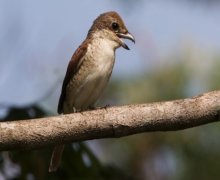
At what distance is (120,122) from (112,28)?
207 cm

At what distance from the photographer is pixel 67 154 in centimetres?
482

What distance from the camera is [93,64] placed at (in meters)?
5.06

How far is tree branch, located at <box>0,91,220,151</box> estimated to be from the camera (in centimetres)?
340

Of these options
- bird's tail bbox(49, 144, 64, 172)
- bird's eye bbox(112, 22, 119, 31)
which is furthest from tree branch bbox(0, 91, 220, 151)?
bird's eye bbox(112, 22, 119, 31)

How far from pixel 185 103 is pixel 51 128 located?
0.74m

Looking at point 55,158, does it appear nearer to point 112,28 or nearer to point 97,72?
point 97,72

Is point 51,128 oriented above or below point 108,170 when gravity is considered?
above

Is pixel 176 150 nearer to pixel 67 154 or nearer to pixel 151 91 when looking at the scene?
pixel 151 91

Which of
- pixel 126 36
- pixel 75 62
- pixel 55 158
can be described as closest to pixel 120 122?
pixel 55 158

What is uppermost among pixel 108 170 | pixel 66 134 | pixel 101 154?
pixel 66 134

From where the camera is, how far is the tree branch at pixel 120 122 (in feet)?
11.2

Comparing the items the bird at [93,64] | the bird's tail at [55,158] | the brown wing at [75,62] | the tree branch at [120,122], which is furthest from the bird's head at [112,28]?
the tree branch at [120,122]

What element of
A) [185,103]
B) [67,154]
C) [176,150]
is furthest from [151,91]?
[185,103]

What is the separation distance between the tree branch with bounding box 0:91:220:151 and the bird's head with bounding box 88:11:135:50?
1.83m
